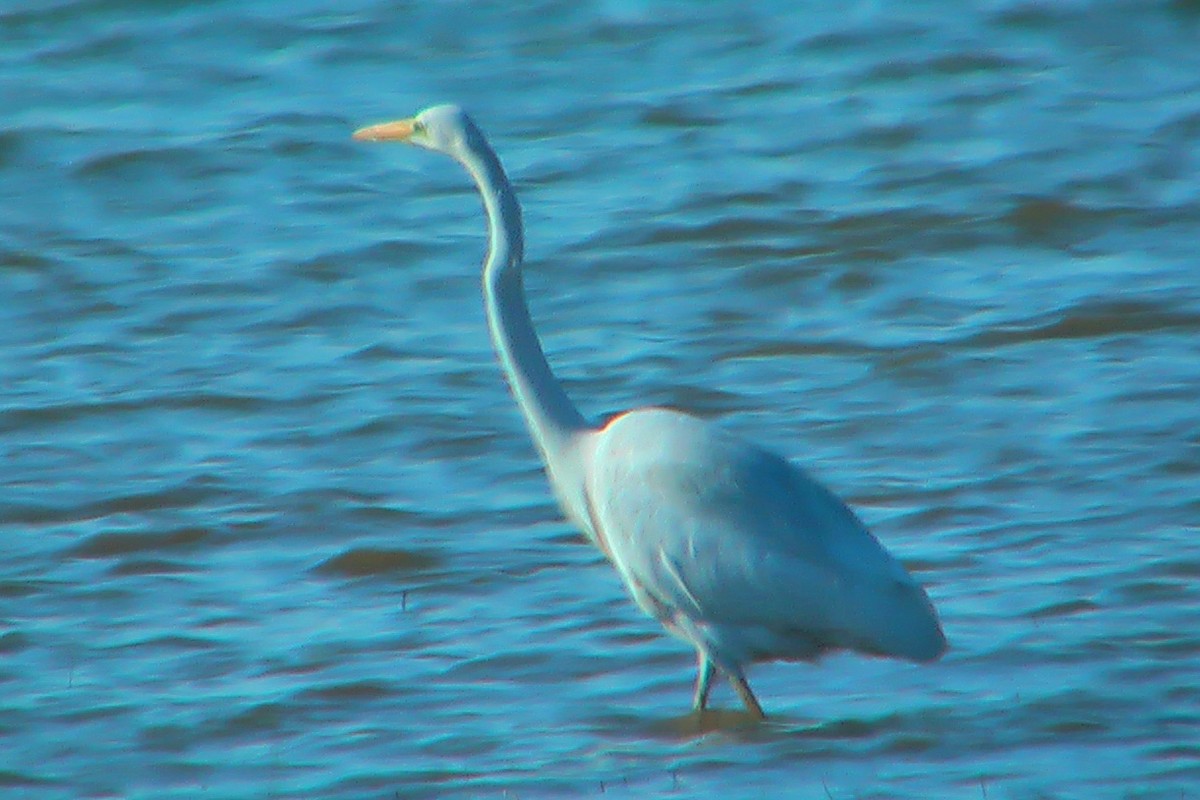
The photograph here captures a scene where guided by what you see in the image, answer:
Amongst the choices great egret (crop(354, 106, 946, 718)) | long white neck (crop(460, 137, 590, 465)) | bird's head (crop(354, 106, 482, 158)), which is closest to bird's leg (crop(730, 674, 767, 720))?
great egret (crop(354, 106, 946, 718))

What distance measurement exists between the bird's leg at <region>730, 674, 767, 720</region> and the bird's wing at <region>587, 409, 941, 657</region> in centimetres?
9

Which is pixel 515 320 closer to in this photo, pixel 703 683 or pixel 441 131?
pixel 441 131

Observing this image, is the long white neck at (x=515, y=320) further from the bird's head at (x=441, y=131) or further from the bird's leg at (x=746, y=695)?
the bird's leg at (x=746, y=695)

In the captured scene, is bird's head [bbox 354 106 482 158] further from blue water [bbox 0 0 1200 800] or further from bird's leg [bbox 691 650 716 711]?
bird's leg [bbox 691 650 716 711]

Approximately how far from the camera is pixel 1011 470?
6.36 meters

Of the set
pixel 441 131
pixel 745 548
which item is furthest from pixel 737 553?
pixel 441 131

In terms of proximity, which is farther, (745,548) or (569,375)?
(569,375)

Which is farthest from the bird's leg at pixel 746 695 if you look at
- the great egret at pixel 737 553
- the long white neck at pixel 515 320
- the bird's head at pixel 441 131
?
the bird's head at pixel 441 131

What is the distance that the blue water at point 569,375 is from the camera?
4.88 metres

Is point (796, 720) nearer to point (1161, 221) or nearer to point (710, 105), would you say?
point (1161, 221)

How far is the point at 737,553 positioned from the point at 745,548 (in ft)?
0.07

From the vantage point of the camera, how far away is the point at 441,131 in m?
5.33

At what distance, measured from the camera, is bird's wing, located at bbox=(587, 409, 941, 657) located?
4727 millimetres

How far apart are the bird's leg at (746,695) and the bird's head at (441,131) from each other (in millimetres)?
1440
